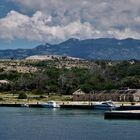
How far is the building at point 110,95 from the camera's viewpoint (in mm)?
172625

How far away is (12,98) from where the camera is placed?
186 m

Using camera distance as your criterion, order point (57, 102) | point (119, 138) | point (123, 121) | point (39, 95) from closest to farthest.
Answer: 1. point (119, 138)
2. point (123, 121)
3. point (57, 102)
4. point (39, 95)

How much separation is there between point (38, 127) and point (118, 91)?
8414cm

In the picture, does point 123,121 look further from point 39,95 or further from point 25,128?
point 39,95

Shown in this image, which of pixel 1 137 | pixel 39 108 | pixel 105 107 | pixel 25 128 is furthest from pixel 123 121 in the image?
pixel 39 108

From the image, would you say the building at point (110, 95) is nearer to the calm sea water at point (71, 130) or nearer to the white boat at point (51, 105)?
the white boat at point (51, 105)

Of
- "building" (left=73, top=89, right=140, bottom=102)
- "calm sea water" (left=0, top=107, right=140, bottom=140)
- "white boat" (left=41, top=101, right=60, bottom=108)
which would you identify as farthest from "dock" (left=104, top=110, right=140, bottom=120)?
"building" (left=73, top=89, right=140, bottom=102)

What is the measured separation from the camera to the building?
6796 inches

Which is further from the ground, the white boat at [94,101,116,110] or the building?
the building

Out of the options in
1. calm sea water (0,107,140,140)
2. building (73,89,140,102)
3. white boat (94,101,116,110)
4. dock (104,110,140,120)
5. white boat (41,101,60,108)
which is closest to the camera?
calm sea water (0,107,140,140)

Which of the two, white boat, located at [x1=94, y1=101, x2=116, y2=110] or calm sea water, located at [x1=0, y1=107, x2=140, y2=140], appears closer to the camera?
calm sea water, located at [x1=0, y1=107, x2=140, y2=140]

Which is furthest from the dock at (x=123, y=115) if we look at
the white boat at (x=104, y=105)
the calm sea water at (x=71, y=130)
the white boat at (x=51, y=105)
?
the white boat at (x=51, y=105)

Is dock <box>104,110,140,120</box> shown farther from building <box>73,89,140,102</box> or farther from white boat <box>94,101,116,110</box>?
building <box>73,89,140,102</box>

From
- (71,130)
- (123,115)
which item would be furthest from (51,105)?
(71,130)
